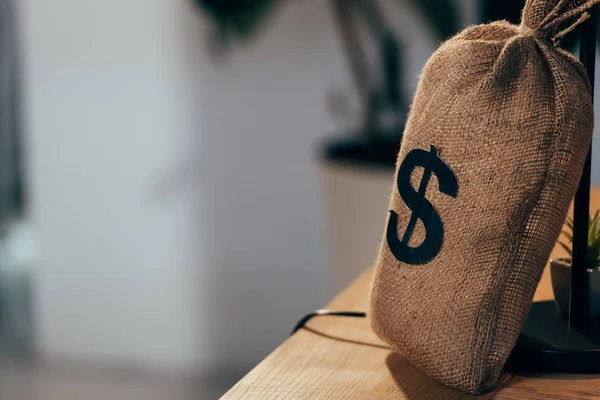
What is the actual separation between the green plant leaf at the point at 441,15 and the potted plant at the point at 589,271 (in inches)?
57.0

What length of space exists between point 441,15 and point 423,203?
1.56 metres

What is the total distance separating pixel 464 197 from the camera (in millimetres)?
551

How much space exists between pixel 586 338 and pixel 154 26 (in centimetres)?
191

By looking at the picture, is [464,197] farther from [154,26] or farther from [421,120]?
[154,26]

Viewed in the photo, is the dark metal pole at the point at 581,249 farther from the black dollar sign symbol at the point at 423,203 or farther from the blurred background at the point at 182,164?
the blurred background at the point at 182,164

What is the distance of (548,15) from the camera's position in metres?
0.55

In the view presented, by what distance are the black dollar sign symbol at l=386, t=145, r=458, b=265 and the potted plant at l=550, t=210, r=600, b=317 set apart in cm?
13

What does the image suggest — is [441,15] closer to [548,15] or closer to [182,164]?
[182,164]

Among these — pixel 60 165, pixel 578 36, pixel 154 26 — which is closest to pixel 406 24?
pixel 154 26

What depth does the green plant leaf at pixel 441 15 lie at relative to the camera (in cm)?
204

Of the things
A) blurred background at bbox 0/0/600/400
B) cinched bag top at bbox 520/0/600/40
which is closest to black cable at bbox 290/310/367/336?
cinched bag top at bbox 520/0/600/40

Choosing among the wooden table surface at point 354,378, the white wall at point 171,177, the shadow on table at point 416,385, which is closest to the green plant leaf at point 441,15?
the white wall at point 171,177

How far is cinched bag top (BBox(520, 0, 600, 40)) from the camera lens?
1.82ft

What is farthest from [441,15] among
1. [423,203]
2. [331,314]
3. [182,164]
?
[423,203]
